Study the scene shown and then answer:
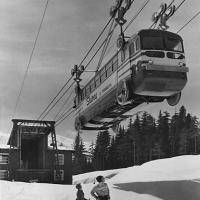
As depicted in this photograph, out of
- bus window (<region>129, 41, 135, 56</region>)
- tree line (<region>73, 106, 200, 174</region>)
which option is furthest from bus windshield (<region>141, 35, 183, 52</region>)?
tree line (<region>73, 106, 200, 174</region>)

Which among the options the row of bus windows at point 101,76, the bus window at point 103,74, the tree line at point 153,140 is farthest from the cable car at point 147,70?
the tree line at point 153,140

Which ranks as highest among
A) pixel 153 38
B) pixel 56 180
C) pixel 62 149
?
pixel 153 38

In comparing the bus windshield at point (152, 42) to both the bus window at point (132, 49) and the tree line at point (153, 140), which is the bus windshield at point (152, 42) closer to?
the bus window at point (132, 49)

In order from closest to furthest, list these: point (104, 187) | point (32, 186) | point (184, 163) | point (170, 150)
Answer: point (104, 187) → point (32, 186) → point (184, 163) → point (170, 150)

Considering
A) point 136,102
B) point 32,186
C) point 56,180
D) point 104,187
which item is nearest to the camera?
point 104,187

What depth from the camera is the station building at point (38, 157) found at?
53.7 meters

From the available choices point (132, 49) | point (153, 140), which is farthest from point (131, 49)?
point (153, 140)

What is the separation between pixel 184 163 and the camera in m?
51.4

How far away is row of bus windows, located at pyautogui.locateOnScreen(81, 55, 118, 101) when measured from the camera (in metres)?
22.0

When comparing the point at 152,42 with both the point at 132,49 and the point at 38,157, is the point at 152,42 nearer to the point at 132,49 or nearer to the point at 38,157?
the point at 132,49

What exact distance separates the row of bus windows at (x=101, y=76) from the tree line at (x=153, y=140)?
227 ft

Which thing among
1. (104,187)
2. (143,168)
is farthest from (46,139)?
(104,187)

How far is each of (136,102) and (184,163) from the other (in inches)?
1237

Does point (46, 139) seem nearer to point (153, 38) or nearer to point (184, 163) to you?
point (184, 163)
